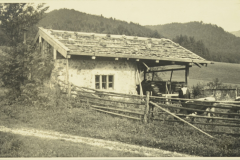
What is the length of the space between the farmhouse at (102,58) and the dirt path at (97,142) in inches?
149

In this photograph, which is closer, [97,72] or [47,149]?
[47,149]

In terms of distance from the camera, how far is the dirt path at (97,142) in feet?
17.6

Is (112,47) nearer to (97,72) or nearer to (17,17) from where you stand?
(97,72)

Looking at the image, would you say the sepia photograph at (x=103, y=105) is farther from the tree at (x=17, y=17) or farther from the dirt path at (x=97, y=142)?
the tree at (x=17, y=17)

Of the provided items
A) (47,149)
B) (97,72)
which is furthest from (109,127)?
(97,72)

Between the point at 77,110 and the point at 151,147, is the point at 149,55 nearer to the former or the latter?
the point at 77,110

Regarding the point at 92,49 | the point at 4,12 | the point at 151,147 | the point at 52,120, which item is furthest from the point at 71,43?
the point at 4,12

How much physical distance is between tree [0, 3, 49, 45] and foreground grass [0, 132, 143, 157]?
15.6m

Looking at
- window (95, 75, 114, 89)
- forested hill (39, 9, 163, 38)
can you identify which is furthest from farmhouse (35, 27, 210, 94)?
forested hill (39, 9, 163, 38)

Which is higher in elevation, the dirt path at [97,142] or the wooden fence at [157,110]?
the wooden fence at [157,110]

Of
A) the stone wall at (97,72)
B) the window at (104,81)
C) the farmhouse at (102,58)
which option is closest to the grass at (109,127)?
→ the stone wall at (97,72)

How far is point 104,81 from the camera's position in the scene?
11000 millimetres

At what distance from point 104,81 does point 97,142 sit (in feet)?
17.8

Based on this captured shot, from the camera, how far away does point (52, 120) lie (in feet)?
24.5
